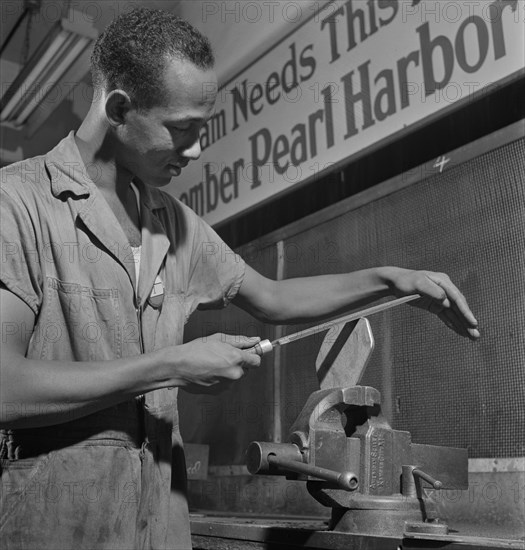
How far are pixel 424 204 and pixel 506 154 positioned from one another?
25 cm

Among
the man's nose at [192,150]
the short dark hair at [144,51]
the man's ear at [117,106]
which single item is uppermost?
the short dark hair at [144,51]

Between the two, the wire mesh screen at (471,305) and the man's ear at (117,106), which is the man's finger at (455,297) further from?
the man's ear at (117,106)

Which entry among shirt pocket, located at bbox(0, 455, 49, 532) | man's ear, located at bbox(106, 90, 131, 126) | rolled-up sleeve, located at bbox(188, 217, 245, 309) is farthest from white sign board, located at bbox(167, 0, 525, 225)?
shirt pocket, located at bbox(0, 455, 49, 532)

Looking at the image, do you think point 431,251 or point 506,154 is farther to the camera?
point 431,251

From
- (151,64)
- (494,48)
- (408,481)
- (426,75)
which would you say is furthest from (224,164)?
(408,481)

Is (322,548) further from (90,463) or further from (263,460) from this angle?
(90,463)

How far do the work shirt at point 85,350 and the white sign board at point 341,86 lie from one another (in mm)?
874

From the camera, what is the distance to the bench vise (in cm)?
112

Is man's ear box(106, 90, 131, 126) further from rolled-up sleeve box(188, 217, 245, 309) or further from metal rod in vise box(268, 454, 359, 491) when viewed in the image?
metal rod in vise box(268, 454, 359, 491)

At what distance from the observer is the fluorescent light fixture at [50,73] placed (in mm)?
2633

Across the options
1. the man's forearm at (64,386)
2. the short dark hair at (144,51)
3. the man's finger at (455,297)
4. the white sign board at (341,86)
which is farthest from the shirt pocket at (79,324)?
the white sign board at (341,86)

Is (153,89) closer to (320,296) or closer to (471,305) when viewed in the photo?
(320,296)

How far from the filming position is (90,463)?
1.11m

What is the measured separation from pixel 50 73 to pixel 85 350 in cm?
206
